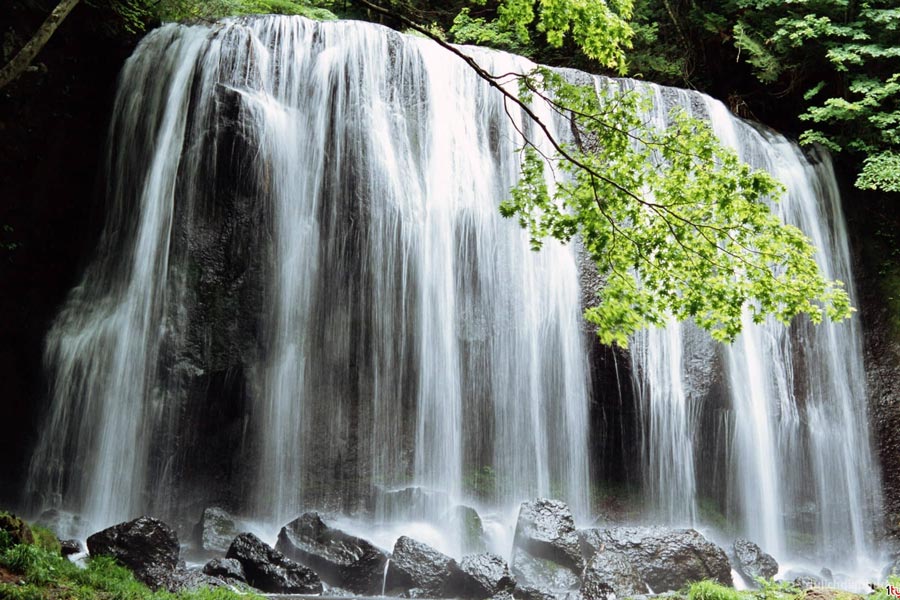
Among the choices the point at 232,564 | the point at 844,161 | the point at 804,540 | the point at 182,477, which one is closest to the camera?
the point at 232,564

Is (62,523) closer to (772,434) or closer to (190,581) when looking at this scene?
(190,581)

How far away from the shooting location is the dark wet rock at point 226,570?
8.20 m

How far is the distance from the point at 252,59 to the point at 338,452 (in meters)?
7.04

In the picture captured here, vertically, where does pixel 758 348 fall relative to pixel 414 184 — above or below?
below

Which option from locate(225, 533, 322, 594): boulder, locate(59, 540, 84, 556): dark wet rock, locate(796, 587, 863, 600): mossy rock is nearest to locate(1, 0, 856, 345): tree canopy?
locate(796, 587, 863, 600): mossy rock

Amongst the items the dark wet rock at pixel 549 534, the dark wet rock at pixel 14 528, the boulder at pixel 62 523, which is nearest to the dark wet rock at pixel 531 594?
the dark wet rock at pixel 549 534

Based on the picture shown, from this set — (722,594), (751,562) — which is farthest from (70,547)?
(751,562)

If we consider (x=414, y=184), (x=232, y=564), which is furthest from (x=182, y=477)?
(x=414, y=184)

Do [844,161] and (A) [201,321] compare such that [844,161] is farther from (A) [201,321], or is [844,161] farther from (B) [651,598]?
(A) [201,321]

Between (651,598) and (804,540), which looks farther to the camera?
(804,540)

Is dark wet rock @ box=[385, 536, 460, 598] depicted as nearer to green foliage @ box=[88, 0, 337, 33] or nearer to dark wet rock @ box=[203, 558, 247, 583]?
dark wet rock @ box=[203, 558, 247, 583]

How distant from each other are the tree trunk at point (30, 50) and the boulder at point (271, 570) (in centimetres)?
561

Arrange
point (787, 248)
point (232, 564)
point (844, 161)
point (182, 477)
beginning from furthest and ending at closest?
point (844, 161) < point (182, 477) < point (232, 564) < point (787, 248)

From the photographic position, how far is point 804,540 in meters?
12.8
